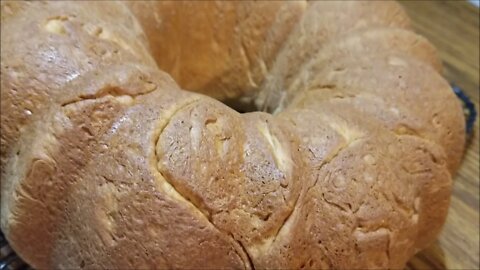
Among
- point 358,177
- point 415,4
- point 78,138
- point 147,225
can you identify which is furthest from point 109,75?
point 415,4

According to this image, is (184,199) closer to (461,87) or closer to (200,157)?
(200,157)

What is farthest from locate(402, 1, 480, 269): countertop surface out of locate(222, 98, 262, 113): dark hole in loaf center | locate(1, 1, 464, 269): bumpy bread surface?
A: locate(222, 98, 262, 113): dark hole in loaf center

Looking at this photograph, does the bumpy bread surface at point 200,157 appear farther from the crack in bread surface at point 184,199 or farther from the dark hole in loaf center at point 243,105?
the dark hole in loaf center at point 243,105

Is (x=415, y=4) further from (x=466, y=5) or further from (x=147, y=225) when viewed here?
(x=147, y=225)

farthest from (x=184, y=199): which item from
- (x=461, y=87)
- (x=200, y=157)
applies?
(x=461, y=87)

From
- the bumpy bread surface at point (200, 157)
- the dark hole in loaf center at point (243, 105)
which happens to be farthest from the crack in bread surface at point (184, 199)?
the dark hole in loaf center at point (243, 105)
